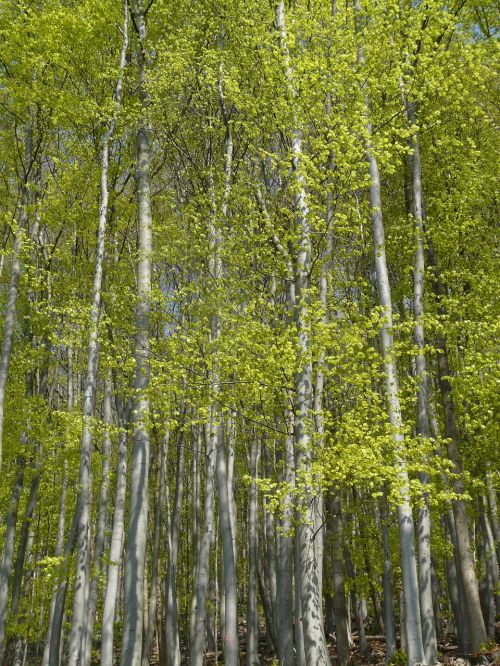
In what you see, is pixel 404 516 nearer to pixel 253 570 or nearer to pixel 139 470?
pixel 139 470

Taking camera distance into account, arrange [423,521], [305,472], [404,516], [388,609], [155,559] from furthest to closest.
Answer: [155,559], [388,609], [423,521], [404,516], [305,472]

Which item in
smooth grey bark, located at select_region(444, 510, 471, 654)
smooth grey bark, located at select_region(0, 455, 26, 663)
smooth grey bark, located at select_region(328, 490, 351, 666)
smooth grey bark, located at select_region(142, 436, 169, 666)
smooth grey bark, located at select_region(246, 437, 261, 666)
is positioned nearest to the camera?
smooth grey bark, located at select_region(444, 510, 471, 654)

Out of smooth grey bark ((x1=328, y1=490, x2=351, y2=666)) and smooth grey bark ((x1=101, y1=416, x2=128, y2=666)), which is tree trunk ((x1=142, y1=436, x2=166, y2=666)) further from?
smooth grey bark ((x1=328, y1=490, x2=351, y2=666))

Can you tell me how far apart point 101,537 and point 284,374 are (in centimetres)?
797

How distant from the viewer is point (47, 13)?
43.7 feet

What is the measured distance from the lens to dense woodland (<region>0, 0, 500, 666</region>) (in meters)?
8.59

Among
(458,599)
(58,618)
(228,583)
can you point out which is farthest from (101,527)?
(458,599)

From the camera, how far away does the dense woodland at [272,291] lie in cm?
859

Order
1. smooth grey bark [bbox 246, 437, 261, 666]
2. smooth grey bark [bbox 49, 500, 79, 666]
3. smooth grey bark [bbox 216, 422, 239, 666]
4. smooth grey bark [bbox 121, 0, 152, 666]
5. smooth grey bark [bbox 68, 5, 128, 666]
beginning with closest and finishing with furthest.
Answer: smooth grey bark [bbox 121, 0, 152, 666]
smooth grey bark [bbox 216, 422, 239, 666]
smooth grey bark [bbox 68, 5, 128, 666]
smooth grey bark [bbox 49, 500, 79, 666]
smooth grey bark [bbox 246, 437, 261, 666]

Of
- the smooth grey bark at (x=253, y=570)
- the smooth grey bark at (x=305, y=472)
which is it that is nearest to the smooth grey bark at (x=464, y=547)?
the smooth grey bark at (x=305, y=472)

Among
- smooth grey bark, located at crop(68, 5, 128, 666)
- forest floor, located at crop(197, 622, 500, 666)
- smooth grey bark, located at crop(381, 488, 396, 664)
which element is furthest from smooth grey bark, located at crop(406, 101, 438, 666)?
smooth grey bark, located at crop(68, 5, 128, 666)

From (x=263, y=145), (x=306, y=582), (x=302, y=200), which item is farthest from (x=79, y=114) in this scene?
(x=306, y=582)

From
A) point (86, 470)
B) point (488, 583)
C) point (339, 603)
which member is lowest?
point (339, 603)

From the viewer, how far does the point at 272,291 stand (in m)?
10.7
